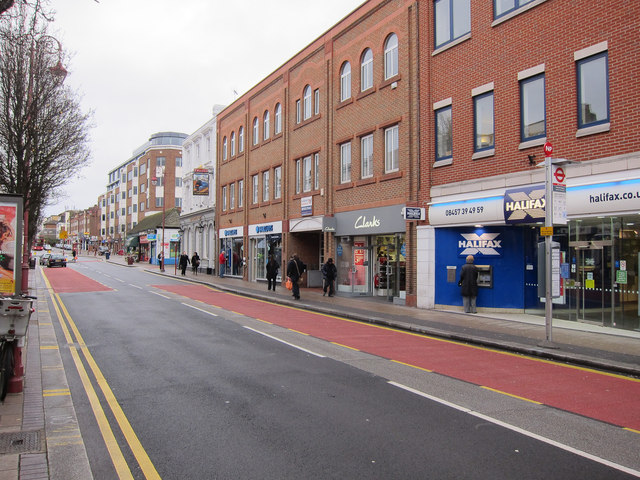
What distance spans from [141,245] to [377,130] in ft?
188

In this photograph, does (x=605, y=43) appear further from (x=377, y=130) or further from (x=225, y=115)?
(x=225, y=115)

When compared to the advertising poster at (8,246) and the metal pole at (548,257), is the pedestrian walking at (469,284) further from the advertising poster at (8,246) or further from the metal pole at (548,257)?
the advertising poster at (8,246)

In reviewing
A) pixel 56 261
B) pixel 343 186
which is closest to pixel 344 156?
pixel 343 186

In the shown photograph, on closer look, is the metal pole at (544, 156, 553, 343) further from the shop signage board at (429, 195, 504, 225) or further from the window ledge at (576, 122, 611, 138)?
the shop signage board at (429, 195, 504, 225)

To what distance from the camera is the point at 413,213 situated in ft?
55.3

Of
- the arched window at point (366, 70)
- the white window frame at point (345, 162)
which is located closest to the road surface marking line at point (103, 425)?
the white window frame at point (345, 162)

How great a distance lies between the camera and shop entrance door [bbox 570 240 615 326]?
39.5ft

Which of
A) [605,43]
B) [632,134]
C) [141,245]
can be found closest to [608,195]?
[632,134]

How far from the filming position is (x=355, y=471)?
14.0ft

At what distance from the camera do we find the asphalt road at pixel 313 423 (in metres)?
4.40

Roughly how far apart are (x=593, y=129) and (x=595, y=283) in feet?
12.5

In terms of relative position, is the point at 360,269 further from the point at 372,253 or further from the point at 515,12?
the point at 515,12

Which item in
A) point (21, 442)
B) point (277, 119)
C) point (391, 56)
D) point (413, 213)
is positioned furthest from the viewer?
point (277, 119)

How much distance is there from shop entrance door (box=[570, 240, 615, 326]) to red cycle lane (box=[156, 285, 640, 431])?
13.3ft
